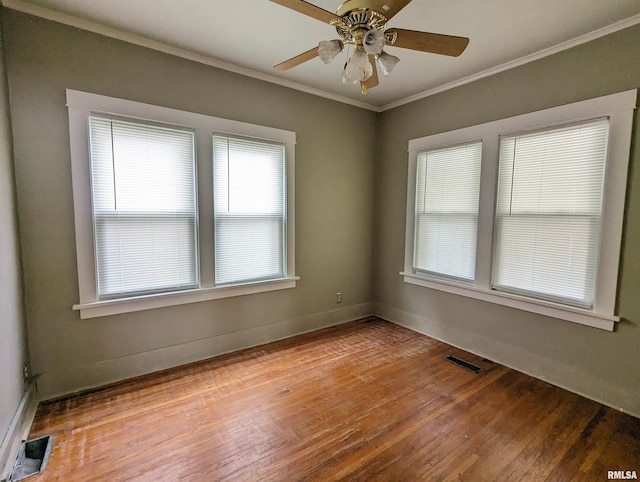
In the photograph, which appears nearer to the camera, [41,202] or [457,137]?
[41,202]

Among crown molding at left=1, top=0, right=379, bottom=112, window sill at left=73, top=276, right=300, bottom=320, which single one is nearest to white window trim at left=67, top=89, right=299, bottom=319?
window sill at left=73, top=276, right=300, bottom=320

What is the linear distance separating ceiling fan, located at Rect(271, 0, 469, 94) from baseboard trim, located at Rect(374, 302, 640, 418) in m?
2.63

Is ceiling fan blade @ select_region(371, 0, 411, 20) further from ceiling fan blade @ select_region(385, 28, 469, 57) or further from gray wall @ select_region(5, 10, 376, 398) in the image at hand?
gray wall @ select_region(5, 10, 376, 398)

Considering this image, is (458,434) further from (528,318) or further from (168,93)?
(168,93)

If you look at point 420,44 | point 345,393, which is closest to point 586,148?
point 420,44

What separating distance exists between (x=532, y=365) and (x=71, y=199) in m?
4.10

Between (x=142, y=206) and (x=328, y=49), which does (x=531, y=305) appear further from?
(x=142, y=206)

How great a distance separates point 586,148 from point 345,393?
2.72m

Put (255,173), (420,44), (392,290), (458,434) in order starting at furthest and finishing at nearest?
(392,290), (255,173), (458,434), (420,44)

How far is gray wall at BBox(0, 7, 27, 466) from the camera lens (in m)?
1.76

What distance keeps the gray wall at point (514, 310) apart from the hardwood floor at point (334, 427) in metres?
0.23

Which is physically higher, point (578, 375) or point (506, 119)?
point (506, 119)

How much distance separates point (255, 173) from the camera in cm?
315

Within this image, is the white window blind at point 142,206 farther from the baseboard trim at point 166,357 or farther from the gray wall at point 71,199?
the baseboard trim at point 166,357
